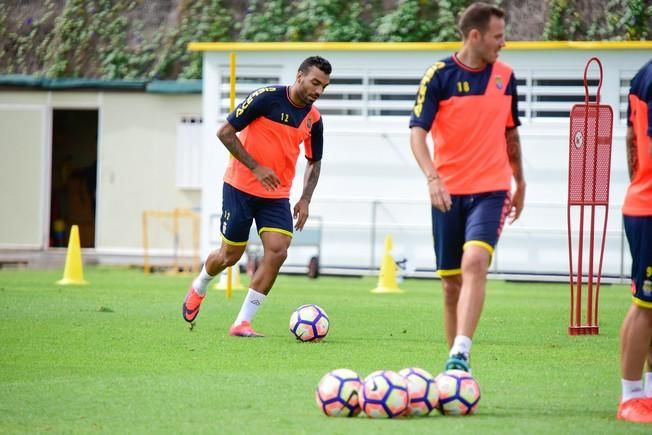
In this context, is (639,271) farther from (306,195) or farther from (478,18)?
(306,195)

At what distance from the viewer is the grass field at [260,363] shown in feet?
24.2

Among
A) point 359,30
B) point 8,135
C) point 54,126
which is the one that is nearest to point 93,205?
point 54,126

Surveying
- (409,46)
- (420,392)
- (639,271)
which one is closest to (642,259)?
(639,271)

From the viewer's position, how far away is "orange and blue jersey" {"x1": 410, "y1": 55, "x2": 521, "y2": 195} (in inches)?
331

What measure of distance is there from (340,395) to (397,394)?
0.32m

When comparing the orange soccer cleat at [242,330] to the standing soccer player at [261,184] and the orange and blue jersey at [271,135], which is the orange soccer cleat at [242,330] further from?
the orange and blue jersey at [271,135]

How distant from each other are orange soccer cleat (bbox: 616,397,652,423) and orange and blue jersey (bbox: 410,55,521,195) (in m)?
1.61

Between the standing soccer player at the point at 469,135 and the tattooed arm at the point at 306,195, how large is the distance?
379 cm

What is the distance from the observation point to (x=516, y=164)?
8.82 m

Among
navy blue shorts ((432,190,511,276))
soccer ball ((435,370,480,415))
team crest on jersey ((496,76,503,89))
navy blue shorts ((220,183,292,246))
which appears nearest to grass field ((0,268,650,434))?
soccer ball ((435,370,480,415))

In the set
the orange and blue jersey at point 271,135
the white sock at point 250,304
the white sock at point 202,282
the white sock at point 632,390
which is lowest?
the white sock at point 632,390

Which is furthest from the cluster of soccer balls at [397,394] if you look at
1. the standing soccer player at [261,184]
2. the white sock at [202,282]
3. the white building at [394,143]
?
the white building at [394,143]

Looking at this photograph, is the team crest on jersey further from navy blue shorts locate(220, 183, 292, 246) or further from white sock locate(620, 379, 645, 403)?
navy blue shorts locate(220, 183, 292, 246)

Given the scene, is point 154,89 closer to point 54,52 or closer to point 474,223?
point 54,52
